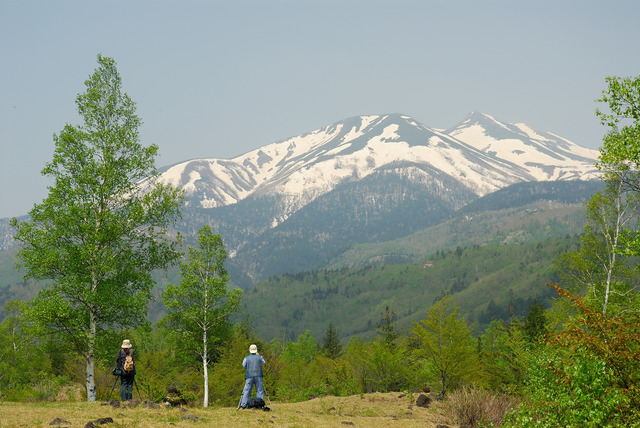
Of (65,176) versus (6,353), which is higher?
(65,176)

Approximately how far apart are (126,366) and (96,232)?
6990 mm

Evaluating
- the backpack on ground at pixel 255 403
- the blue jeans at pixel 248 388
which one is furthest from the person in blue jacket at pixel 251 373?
the backpack on ground at pixel 255 403

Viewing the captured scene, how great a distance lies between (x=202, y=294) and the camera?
39.6 meters

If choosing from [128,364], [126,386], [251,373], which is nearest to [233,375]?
[126,386]

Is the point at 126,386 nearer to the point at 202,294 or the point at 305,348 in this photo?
the point at 202,294

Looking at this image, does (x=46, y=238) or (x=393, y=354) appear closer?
(x=46, y=238)

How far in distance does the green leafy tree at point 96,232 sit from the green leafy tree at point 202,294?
1121 cm

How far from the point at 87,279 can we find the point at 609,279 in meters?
31.3

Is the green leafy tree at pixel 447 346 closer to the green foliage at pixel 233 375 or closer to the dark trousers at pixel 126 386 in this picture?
the green foliage at pixel 233 375

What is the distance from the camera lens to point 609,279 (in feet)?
100

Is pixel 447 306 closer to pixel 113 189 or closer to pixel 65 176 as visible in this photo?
pixel 113 189


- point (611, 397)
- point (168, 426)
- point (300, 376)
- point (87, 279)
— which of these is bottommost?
point (300, 376)

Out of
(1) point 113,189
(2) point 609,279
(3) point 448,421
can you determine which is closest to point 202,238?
(1) point 113,189

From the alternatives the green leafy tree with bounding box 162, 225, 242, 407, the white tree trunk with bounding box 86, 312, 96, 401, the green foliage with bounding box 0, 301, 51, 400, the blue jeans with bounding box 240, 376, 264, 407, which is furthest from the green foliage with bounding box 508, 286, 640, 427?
the green foliage with bounding box 0, 301, 51, 400
